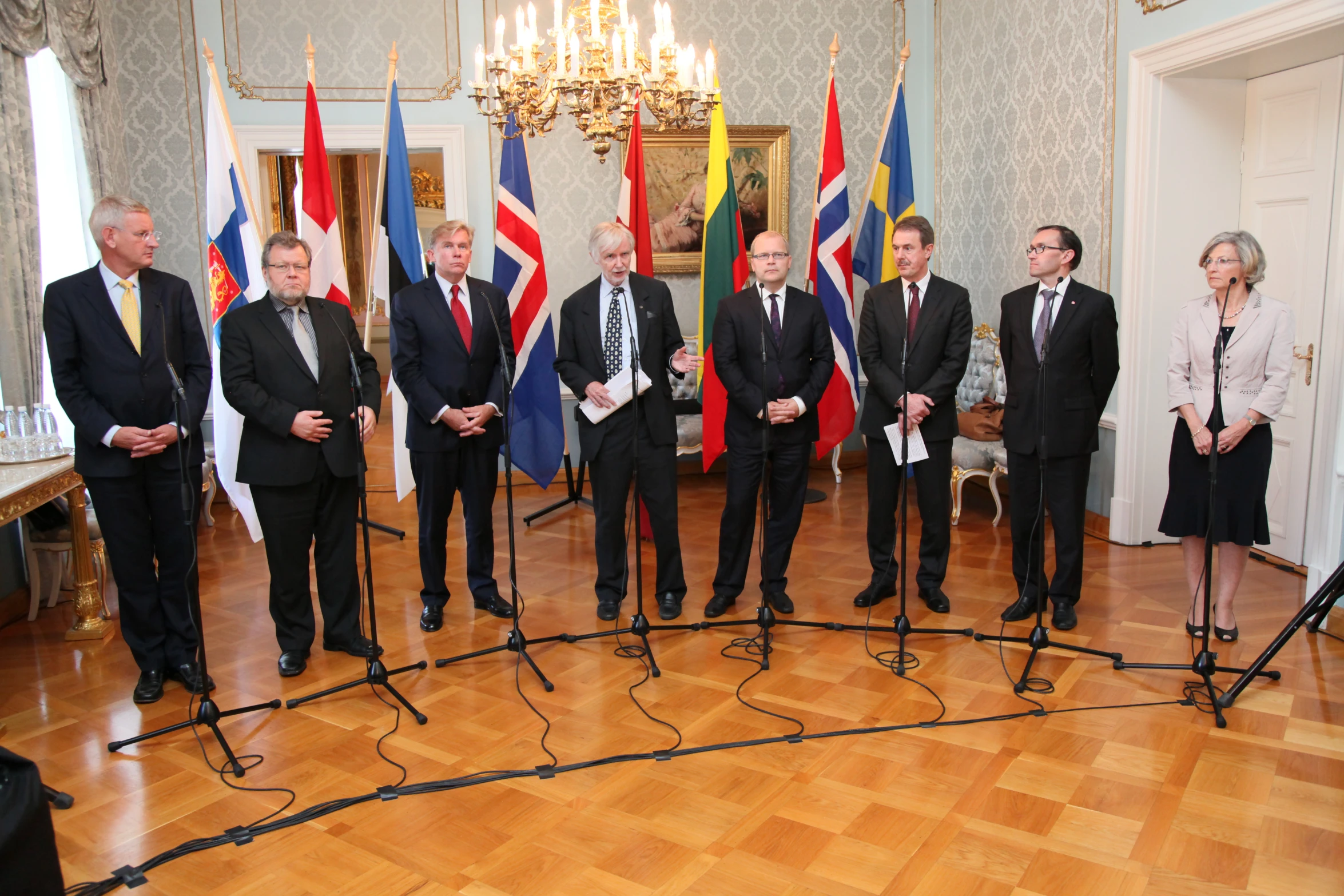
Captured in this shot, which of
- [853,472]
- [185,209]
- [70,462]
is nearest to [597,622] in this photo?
[70,462]

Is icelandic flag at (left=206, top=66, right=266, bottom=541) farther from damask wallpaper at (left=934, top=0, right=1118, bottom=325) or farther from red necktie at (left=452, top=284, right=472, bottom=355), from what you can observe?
damask wallpaper at (left=934, top=0, right=1118, bottom=325)

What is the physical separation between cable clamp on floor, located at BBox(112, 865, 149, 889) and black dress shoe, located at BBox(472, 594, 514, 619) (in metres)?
1.91

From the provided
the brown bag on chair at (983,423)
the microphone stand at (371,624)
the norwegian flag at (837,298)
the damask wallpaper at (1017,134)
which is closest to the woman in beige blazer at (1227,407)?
the damask wallpaper at (1017,134)

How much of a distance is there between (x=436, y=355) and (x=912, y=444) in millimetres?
1895

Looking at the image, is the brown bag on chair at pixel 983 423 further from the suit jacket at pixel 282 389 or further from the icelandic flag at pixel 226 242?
the icelandic flag at pixel 226 242

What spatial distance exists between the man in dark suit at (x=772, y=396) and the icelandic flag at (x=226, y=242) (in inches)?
85.6

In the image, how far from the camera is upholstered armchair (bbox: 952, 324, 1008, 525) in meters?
5.56

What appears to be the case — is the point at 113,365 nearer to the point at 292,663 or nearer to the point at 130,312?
the point at 130,312

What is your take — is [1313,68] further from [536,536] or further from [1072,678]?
[536,536]

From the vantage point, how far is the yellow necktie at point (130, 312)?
3.34m

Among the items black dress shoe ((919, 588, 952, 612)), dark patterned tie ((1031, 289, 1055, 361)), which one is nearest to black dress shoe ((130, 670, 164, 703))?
black dress shoe ((919, 588, 952, 612))

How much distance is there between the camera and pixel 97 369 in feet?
10.8

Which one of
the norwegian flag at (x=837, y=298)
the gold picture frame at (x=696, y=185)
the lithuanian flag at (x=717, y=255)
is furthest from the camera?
the gold picture frame at (x=696, y=185)

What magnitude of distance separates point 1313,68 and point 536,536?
434cm
